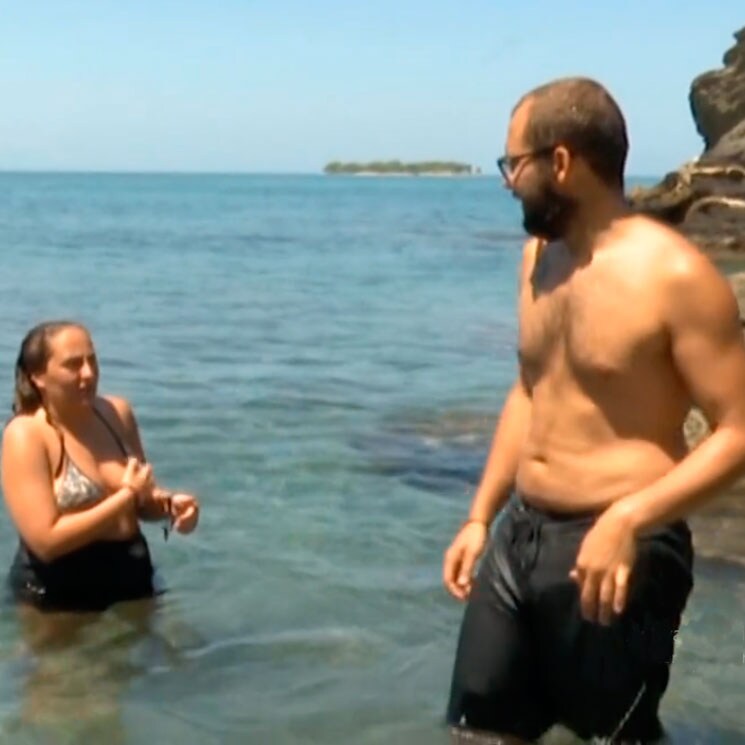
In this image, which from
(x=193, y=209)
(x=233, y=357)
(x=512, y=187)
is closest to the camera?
(x=512, y=187)

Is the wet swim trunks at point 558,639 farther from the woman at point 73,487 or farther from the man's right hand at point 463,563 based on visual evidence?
the woman at point 73,487

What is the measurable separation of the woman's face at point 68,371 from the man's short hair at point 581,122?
2855mm

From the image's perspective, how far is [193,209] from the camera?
87.0 metres

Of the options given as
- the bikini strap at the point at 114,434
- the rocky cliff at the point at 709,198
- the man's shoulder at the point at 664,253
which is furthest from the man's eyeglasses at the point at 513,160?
the rocky cliff at the point at 709,198

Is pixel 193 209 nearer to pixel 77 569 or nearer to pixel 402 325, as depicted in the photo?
pixel 402 325

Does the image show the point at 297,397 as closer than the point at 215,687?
No

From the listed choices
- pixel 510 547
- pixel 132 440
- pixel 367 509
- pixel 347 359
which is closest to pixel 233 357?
pixel 347 359

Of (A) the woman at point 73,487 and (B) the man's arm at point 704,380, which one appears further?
(A) the woman at point 73,487

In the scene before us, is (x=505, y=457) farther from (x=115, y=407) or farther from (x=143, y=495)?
(x=115, y=407)

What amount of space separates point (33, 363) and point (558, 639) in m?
2.95

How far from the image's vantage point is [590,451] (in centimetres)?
434

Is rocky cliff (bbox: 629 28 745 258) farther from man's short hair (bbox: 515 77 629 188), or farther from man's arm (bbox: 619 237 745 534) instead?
man's arm (bbox: 619 237 745 534)

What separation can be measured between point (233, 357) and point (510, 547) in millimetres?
13374

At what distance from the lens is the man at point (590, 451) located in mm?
4000
